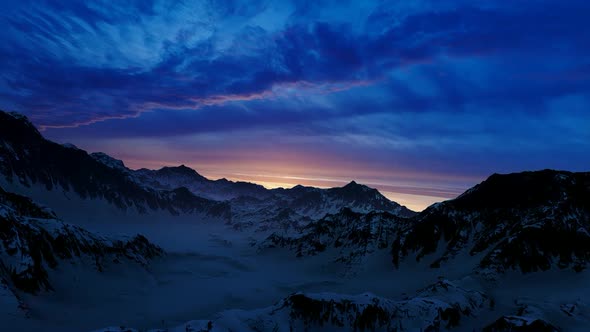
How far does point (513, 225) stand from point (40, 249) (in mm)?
164691

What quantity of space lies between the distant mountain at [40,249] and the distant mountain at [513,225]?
124 meters

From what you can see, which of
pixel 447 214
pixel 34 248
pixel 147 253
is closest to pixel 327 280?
pixel 447 214

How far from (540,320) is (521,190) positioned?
3587 inches

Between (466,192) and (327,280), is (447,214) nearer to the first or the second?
(466,192)

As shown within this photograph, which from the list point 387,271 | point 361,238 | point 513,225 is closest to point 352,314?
point 387,271

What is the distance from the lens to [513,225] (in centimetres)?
12238

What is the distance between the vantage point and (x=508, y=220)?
126500mm

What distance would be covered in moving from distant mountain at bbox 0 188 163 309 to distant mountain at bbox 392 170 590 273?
12354cm

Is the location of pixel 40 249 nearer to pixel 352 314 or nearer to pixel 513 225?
pixel 352 314

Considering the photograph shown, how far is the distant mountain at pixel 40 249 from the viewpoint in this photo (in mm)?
80125

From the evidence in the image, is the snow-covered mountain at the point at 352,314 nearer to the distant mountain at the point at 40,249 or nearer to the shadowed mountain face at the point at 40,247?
the distant mountain at the point at 40,249

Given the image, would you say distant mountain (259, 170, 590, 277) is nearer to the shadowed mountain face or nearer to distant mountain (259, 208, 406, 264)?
distant mountain (259, 208, 406, 264)

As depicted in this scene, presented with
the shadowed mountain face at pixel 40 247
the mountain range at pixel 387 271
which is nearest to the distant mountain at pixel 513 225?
the mountain range at pixel 387 271

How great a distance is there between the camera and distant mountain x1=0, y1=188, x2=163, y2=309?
80125 mm
